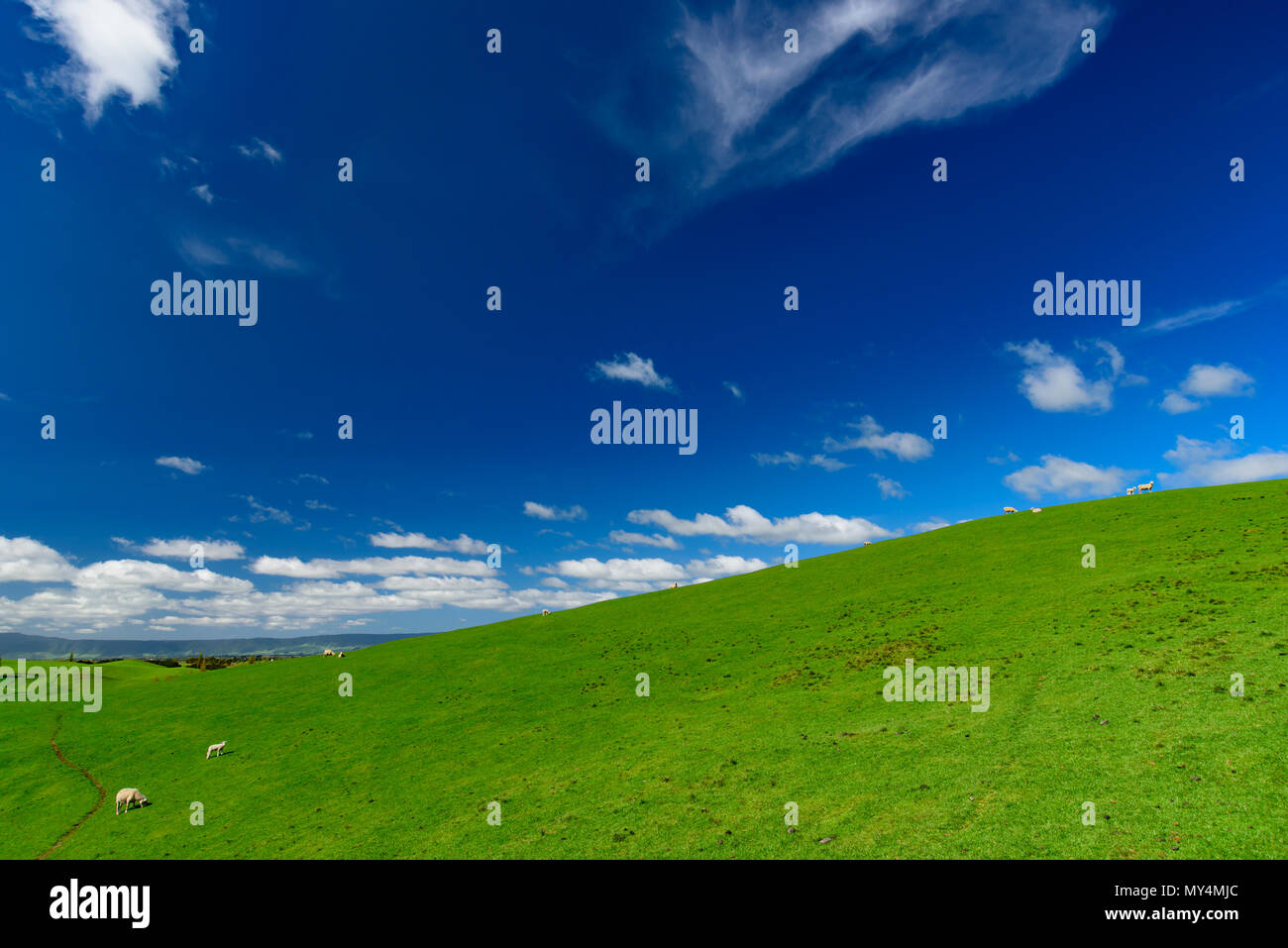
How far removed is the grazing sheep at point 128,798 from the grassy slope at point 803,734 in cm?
89

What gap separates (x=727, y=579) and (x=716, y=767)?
47498 millimetres

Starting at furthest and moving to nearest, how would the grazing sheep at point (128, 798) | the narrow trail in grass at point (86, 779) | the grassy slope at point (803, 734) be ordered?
the grazing sheep at point (128, 798)
the narrow trail in grass at point (86, 779)
the grassy slope at point (803, 734)

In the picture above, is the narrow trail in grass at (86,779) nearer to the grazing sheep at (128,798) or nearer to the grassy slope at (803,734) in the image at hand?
the grassy slope at (803,734)

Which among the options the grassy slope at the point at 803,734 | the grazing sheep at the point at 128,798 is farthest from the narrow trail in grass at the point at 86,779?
the grazing sheep at the point at 128,798

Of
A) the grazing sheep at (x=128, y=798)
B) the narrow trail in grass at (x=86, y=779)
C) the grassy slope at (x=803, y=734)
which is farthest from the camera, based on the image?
the grazing sheep at (x=128, y=798)

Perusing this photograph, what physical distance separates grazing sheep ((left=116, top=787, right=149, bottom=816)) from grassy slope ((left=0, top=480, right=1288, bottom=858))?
89 centimetres

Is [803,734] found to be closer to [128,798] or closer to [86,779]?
[128,798]

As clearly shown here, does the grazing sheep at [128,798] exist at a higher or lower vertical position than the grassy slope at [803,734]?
lower

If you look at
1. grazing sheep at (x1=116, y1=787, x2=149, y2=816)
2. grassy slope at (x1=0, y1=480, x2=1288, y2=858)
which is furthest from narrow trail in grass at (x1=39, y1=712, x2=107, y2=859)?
grazing sheep at (x1=116, y1=787, x2=149, y2=816)

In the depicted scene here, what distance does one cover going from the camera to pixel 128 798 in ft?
86.1

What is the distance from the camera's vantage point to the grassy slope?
15656 mm

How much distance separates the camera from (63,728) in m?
40.7

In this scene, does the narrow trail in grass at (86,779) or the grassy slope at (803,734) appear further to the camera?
the narrow trail in grass at (86,779)

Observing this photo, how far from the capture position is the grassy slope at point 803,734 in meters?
15.7
